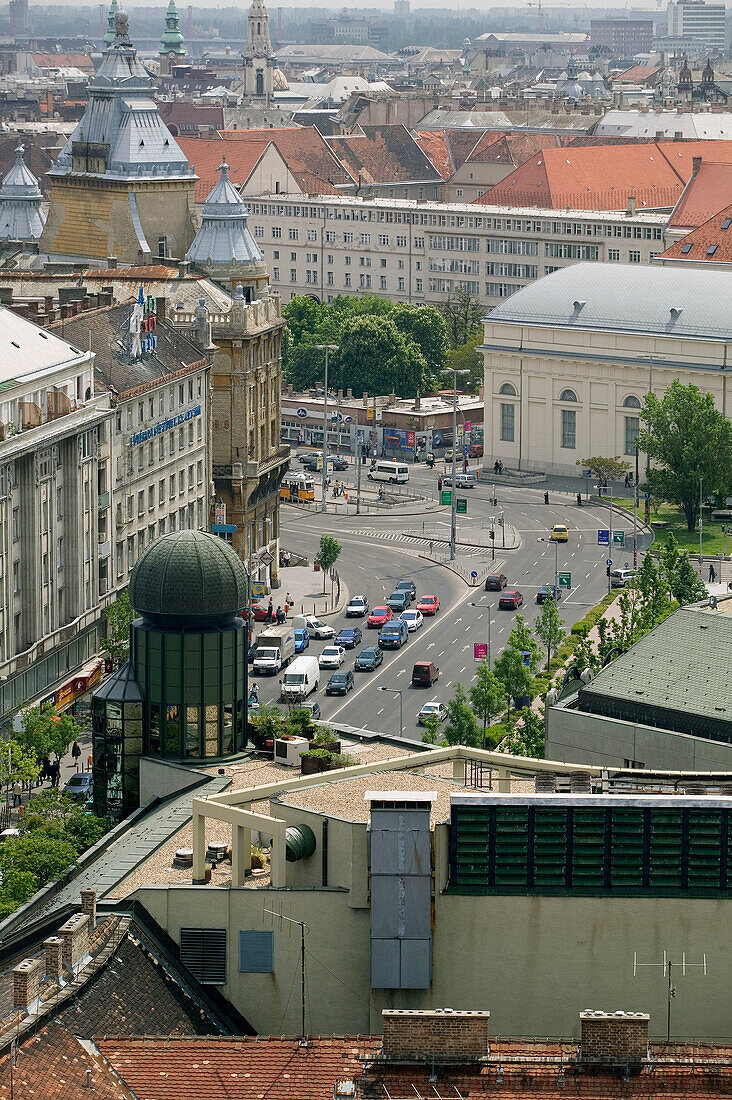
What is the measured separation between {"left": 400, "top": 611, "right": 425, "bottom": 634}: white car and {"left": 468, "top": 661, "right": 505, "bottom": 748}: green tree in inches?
1276

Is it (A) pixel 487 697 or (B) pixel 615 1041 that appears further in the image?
(A) pixel 487 697

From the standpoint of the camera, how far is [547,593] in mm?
171875

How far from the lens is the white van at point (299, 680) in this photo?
145000 millimetres

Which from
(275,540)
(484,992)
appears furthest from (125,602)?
(484,992)

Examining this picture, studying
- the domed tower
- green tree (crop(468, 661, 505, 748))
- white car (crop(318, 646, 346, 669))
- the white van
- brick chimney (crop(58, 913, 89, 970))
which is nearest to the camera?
brick chimney (crop(58, 913, 89, 970))

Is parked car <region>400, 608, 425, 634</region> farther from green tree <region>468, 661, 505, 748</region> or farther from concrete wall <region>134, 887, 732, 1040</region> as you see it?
concrete wall <region>134, 887, 732, 1040</region>

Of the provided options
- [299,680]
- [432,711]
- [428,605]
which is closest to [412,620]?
[428,605]

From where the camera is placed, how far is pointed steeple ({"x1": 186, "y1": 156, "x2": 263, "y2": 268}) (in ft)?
616

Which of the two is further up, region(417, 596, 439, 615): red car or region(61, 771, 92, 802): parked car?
region(61, 771, 92, 802): parked car

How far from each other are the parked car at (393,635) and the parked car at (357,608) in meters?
6.88

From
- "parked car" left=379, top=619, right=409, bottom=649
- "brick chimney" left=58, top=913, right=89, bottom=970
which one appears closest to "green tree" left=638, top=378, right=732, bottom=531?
"parked car" left=379, top=619, right=409, bottom=649

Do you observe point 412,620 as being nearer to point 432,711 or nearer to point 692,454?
point 432,711

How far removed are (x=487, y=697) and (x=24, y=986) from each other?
72355 mm

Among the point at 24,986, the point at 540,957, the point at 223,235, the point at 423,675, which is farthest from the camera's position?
the point at 223,235
